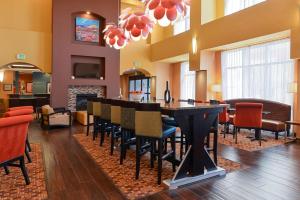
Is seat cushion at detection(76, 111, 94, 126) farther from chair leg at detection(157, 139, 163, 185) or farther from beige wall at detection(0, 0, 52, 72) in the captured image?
chair leg at detection(157, 139, 163, 185)

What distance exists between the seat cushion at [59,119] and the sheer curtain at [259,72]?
5.65 m

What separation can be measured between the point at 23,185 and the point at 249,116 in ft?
15.3

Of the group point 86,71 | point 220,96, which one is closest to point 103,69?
point 86,71

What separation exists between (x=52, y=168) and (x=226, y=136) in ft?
14.8

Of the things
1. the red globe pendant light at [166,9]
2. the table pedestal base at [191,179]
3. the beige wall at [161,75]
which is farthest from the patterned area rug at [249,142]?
the beige wall at [161,75]

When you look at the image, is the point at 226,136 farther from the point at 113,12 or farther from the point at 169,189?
the point at 113,12

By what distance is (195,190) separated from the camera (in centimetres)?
279

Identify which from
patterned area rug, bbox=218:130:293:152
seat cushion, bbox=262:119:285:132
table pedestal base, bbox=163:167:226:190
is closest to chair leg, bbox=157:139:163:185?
table pedestal base, bbox=163:167:226:190

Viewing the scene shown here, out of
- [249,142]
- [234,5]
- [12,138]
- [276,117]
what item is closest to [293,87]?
[276,117]

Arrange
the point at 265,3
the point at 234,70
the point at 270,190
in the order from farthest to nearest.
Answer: the point at 234,70 → the point at 265,3 → the point at 270,190

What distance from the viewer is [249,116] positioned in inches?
206

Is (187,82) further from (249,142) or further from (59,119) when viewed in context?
(59,119)

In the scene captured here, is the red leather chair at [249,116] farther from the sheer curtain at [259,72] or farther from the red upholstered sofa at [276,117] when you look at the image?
the sheer curtain at [259,72]

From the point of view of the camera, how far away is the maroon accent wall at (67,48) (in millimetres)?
8383
